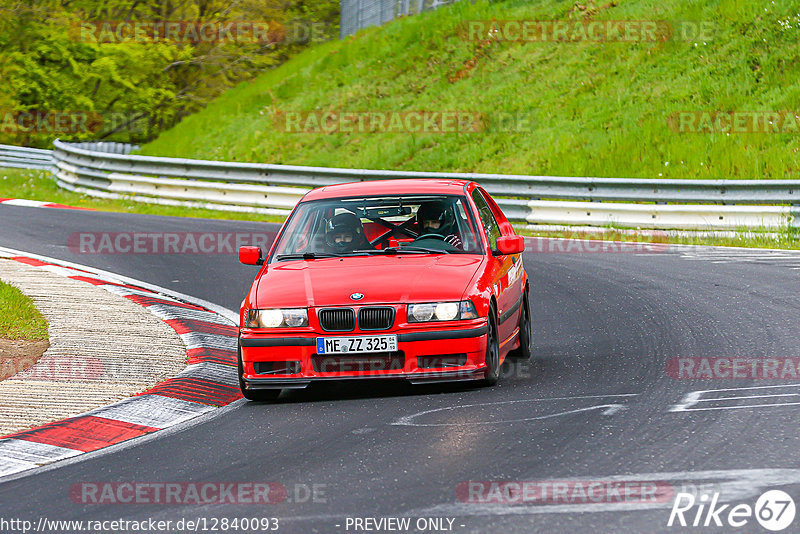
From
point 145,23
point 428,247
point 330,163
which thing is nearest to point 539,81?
point 330,163

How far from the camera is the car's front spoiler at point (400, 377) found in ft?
23.9

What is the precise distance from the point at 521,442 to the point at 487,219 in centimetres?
346

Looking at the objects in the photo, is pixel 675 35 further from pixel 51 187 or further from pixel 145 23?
pixel 145 23

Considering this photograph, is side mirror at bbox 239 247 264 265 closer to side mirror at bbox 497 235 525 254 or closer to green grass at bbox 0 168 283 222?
side mirror at bbox 497 235 525 254

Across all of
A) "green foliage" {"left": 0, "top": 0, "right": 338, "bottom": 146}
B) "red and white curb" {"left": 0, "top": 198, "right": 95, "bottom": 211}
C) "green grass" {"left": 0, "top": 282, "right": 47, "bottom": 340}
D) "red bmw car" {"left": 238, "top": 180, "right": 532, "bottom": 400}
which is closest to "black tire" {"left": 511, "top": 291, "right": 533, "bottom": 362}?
"red bmw car" {"left": 238, "top": 180, "right": 532, "bottom": 400}

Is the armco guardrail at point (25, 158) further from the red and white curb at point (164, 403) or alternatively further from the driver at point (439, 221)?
the driver at point (439, 221)

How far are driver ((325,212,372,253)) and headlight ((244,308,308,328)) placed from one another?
1.08m

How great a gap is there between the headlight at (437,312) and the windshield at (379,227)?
1.00 metres

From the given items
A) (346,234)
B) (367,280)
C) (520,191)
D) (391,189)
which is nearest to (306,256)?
(346,234)

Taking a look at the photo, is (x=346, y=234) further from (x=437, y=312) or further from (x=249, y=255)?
(x=437, y=312)

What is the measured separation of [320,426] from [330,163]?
2118 centimetres

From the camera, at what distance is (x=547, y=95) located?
88.1 feet

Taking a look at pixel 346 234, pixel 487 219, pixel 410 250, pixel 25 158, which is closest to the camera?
pixel 410 250

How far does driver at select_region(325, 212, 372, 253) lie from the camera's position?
844cm
